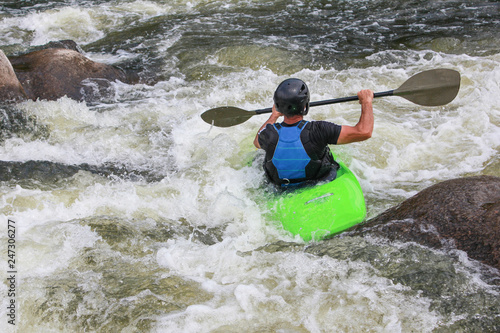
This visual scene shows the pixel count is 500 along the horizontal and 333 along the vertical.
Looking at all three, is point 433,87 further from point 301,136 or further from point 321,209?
point 321,209

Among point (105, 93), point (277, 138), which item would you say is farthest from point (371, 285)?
point (105, 93)

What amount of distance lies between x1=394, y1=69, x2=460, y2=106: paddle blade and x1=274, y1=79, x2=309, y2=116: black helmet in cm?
111

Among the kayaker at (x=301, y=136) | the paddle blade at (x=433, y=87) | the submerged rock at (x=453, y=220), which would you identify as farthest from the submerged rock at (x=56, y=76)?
the submerged rock at (x=453, y=220)

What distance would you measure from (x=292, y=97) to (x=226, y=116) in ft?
4.78

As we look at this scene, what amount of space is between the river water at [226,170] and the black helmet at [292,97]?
2.92 ft

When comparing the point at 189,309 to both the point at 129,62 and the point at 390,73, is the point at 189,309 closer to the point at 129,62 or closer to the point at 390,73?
the point at 390,73

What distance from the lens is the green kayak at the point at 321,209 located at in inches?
129

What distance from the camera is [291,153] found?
133 inches

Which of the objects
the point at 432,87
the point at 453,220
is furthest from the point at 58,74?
the point at 453,220

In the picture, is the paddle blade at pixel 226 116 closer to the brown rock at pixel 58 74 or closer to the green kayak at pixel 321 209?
the green kayak at pixel 321 209

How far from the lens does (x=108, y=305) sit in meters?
2.52

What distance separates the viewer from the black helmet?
3211 mm

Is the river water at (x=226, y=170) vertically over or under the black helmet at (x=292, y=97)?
under

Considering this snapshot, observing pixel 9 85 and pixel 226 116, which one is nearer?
pixel 226 116
